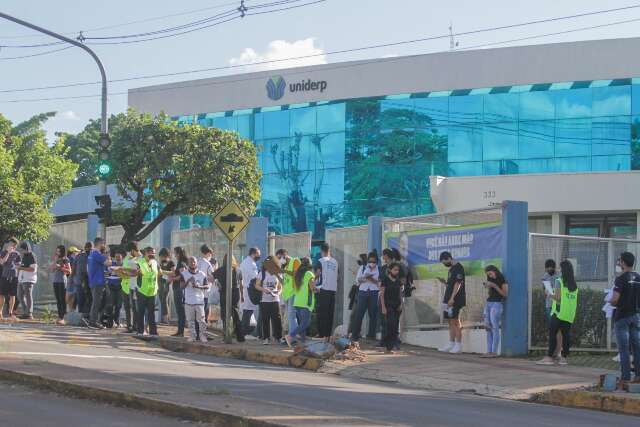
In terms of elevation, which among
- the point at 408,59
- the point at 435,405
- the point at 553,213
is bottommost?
the point at 435,405

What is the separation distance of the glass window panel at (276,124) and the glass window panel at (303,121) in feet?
1.18

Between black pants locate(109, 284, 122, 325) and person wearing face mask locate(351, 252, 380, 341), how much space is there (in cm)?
572

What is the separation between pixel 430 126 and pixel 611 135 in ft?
24.7

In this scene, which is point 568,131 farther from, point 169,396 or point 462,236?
point 169,396

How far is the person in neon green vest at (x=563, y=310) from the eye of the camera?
619 inches

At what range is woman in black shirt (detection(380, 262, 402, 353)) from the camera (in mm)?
17484

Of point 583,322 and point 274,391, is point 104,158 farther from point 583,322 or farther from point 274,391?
point 274,391

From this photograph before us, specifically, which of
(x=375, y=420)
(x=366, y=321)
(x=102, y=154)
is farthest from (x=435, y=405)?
(x=102, y=154)

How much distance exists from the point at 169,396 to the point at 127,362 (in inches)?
188

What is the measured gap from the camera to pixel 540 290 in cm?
1783

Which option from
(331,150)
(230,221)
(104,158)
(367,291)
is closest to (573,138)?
(331,150)

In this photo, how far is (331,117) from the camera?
43312 mm

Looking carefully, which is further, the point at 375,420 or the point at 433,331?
the point at 433,331

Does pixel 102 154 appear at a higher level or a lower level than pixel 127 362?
higher
